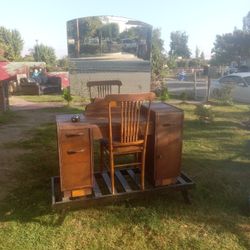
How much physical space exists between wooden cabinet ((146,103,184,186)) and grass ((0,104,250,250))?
0.42 m

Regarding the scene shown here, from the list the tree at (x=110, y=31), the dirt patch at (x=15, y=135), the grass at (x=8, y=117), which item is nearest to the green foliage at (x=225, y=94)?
the tree at (x=110, y=31)

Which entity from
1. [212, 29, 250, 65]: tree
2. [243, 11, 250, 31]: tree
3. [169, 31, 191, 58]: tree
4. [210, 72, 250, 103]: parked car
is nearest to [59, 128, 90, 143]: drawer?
[210, 72, 250, 103]: parked car

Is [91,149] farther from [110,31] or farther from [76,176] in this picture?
[110,31]

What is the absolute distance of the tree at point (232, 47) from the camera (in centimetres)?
4464

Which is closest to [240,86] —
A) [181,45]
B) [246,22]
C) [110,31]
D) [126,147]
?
[110,31]

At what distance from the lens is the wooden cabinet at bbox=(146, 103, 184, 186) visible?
4.01 m

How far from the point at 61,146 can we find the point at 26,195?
1.39 meters

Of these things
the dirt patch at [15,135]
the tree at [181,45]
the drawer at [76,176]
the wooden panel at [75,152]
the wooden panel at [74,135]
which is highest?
the tree at [181,45]

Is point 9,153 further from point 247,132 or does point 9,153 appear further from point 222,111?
point 222,111

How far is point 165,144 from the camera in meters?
4.07

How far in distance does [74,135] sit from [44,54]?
49316 millimetres

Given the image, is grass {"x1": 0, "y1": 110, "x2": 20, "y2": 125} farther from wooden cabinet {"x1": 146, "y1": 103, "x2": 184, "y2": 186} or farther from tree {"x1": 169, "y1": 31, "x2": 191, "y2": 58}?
tree {"x1": 169, "y1": 31, "x2": 191, "y2": 58}

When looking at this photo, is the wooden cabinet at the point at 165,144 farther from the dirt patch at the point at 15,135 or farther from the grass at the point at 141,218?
A: the dirt patch at the point at 15,135

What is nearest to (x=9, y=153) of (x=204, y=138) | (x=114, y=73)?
(x=204, y=138)
